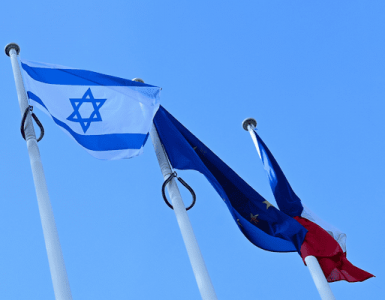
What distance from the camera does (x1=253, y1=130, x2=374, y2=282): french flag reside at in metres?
11.4

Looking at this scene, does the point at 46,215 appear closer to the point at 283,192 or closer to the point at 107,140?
the point at 107,140

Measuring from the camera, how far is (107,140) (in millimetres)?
10016

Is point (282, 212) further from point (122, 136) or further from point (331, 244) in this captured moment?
point (122, 136)

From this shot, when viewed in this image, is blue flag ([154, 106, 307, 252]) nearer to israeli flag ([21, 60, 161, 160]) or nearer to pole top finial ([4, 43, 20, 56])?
israeli flag ([21, 60, 161, 160])

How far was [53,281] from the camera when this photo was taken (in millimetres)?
7473

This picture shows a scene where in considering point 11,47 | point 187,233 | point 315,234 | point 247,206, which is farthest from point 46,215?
point 315,234

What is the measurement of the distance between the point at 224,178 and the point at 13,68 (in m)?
4.68

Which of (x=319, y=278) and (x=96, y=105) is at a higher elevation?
(x=96, y=105)

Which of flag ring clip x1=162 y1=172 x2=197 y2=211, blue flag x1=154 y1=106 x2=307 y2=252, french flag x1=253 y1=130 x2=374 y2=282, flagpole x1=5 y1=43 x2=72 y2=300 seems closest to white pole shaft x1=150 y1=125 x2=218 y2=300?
flag ring clip x1=162 y1=172 x2=197 y2=211

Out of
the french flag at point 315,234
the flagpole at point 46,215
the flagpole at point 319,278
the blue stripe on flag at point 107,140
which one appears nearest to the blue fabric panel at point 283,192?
the french flag at point 315,234

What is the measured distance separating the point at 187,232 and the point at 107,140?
2.17 meters

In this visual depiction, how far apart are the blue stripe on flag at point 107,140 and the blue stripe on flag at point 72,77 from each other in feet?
1.89

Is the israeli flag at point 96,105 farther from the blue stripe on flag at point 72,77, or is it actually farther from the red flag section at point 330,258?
the red flag section at point 330,258

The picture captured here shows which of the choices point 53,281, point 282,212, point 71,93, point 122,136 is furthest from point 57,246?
point 282,212
